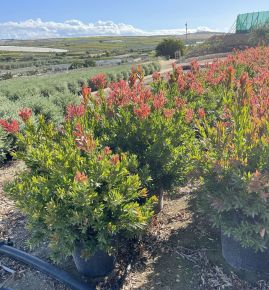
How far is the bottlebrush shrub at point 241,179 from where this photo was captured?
93.6 inches

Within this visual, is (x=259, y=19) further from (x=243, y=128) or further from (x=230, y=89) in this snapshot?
(x=243, y=128)

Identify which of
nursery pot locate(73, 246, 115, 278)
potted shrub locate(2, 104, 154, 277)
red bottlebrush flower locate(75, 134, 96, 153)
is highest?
red bottlebrush flower locate(75, 134, 96, 153)

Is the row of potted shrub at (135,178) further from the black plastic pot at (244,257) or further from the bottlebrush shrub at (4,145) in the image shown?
the bottlebrush shrub at (4,145)

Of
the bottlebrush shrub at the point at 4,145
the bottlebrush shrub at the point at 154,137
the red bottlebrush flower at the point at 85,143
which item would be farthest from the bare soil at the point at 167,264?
the bottlebrush shrub at the point at 4,145

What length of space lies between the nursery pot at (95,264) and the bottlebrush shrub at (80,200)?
178 millimetres

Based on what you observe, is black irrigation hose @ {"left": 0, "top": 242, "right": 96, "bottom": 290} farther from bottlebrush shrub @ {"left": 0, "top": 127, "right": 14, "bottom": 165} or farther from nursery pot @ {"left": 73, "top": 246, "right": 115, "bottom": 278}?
bottlebrush shrub @ {"left": 0, "top": 127, "right": 14, "bottom": 165}

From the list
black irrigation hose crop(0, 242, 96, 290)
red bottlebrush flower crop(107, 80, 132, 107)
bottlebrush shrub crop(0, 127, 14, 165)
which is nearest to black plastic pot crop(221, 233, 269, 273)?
black irrigation hose crop(0, 242, 96, 290)

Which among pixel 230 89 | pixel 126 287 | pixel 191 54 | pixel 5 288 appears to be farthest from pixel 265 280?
pixel 191 54

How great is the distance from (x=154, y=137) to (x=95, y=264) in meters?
1.27

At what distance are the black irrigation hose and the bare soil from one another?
0.18 metres

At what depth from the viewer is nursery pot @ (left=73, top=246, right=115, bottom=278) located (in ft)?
9.37

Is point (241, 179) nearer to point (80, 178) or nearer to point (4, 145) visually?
point (80, 178)

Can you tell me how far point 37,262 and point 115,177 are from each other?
1.07 meters

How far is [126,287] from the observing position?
9.19ft
